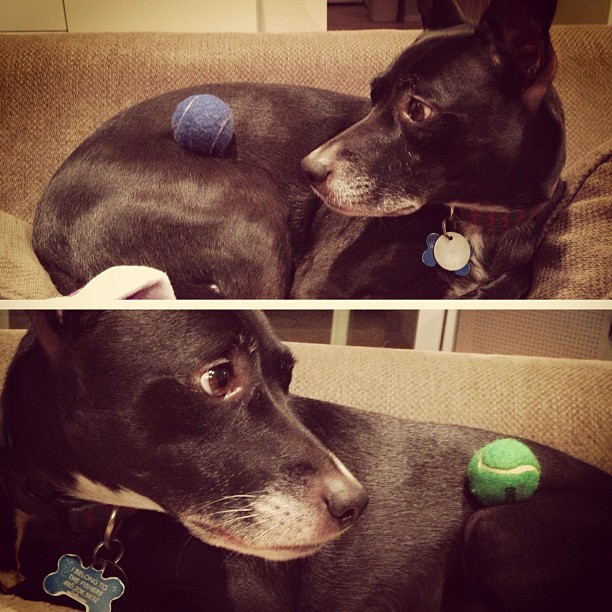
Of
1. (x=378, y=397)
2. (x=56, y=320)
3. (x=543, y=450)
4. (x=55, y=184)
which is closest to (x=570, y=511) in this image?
(x=543, y=450)

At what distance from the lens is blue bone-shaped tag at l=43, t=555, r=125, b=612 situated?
779 millimetres

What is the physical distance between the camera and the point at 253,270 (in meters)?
0.86

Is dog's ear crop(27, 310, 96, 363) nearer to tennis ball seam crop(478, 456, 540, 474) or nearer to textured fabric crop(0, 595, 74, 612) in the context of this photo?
textured fabric crop(0, 595, 74, 612)

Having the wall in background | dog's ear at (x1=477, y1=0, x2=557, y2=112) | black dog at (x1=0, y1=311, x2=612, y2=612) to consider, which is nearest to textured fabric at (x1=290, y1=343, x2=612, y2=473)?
black dog at (x1=0, y1=311, x2=612, y2=612)

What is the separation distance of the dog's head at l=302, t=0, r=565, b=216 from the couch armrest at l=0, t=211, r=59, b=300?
41cm

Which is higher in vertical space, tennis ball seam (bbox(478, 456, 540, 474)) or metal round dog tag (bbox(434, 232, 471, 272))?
metal round dog tag (bbox(434, 232, 471, 272))

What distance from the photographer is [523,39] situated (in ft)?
2.56

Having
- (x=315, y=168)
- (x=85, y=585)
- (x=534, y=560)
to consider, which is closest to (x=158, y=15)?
(x=315, y=168)

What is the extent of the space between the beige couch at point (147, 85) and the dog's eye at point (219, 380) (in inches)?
15.1

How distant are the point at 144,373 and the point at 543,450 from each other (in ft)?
1.75

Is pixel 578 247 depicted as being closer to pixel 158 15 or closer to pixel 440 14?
pixel 440 14

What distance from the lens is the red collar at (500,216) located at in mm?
859

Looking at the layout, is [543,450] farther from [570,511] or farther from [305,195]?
[305,195]

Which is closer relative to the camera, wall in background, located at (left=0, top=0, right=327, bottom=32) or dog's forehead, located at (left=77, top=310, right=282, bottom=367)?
dog's forehead, located at (left=77, top=310, right=282, bottom=367)
